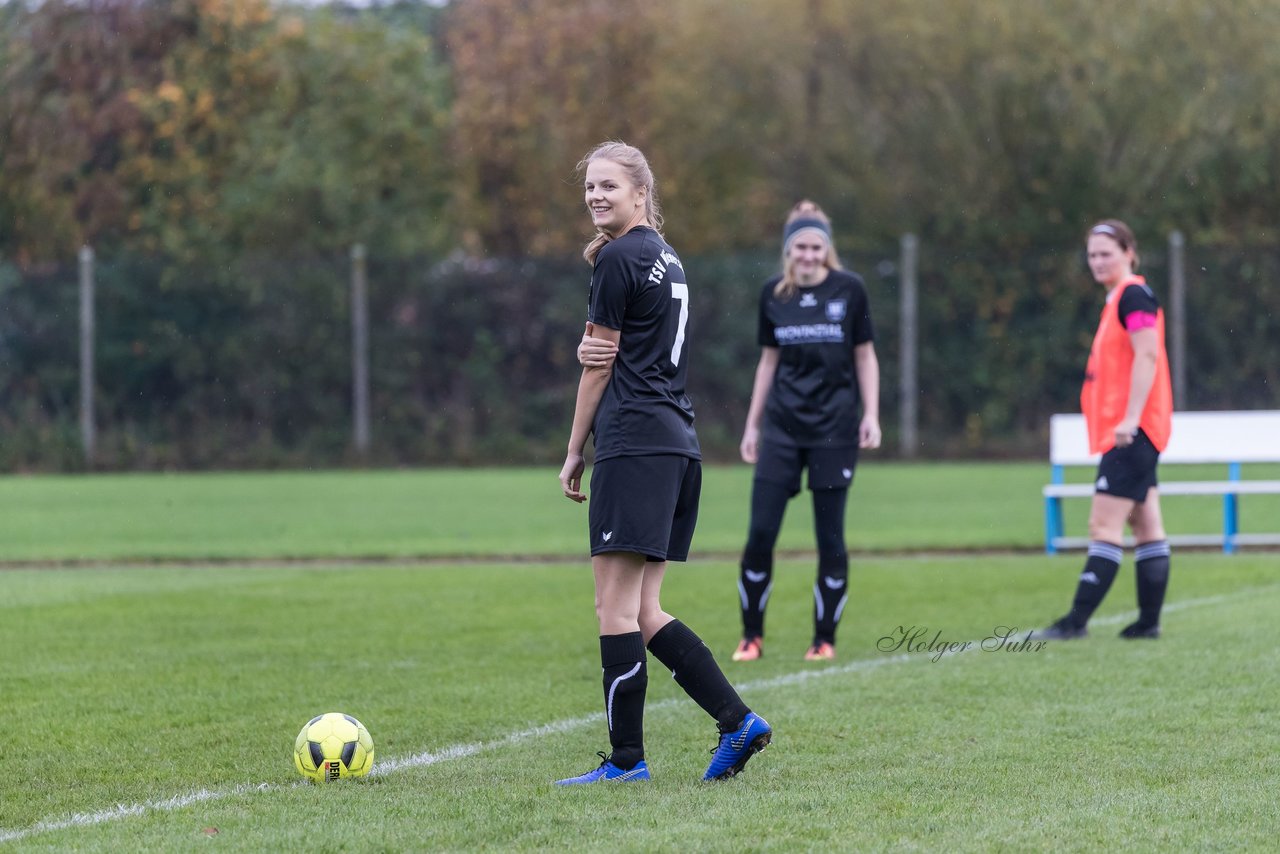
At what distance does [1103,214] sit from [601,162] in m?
24.1

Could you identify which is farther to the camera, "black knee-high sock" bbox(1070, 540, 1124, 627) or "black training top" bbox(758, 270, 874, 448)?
"black knee-high sock" bbox(1070, 540, 1124, 627)

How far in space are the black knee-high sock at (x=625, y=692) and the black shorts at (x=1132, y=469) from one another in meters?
3.64

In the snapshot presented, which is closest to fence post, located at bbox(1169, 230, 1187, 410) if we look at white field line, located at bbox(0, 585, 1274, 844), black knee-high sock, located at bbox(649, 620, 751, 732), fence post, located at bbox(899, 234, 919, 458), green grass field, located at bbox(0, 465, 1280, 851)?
fence post, located at bbox(899, 234, 919, 458)

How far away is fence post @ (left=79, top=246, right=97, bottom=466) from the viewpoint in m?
23.2

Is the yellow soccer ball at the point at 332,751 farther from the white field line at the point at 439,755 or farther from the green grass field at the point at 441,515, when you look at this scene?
the green grass field at the point at 441,515

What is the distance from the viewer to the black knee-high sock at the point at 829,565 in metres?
7.79

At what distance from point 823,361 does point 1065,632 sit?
1752mm

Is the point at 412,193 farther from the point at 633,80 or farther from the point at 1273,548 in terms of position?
the point at 1273,548

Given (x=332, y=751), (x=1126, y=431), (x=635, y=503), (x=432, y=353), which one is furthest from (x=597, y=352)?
(x=432, y=353)

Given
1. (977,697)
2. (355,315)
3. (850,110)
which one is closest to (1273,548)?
(977,697)

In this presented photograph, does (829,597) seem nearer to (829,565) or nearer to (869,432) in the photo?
(829,565)

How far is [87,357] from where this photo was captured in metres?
23.5

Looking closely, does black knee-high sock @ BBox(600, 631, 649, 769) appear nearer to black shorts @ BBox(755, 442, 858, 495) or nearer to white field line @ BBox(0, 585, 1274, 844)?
white field line @ BBox(0, 585, 1274, 844)

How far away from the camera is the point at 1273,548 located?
12914 millimetres
